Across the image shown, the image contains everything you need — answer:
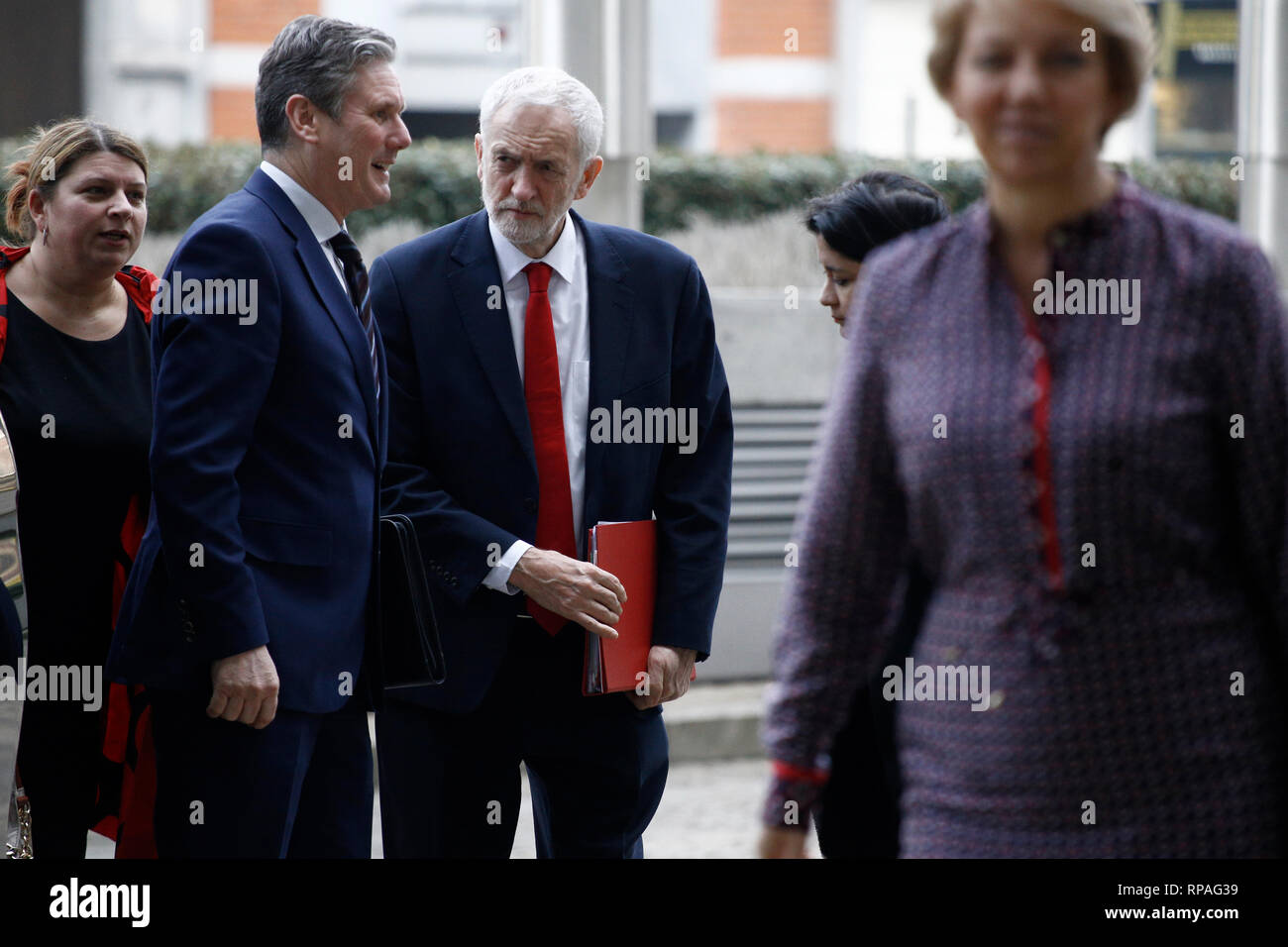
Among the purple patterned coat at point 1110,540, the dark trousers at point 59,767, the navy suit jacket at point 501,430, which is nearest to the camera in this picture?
the purple patterned coat at point 1110,540

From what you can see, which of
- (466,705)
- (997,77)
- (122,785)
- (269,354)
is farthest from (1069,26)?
(122,785)

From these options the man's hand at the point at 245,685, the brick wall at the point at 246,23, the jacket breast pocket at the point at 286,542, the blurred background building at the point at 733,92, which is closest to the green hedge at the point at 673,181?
the blurred background building at the point at 733,92

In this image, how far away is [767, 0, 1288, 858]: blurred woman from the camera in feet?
6.14

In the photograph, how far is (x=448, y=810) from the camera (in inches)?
130

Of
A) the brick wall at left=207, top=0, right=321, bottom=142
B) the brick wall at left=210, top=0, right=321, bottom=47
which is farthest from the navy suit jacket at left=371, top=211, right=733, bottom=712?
the brick wall at left=210, top=0, right=321, bottom=47

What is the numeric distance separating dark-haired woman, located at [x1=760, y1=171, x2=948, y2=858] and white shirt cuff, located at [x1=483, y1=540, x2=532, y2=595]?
2.38 ft

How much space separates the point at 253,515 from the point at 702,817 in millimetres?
3449

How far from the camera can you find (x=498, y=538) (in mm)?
3221

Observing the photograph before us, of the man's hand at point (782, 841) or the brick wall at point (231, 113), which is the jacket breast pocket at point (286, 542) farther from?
the brick wall at point (231, 113)

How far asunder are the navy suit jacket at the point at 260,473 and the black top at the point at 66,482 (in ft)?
1.74

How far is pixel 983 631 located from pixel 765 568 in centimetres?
583

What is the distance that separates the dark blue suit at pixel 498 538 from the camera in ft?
10.8

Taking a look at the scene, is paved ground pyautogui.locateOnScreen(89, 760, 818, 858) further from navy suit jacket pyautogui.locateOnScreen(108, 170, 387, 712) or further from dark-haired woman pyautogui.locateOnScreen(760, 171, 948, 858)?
navy suit jacket pyautogui.locateOnScreen(108, 170, 387, 712)

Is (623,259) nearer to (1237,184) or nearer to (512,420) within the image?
(512,420)
